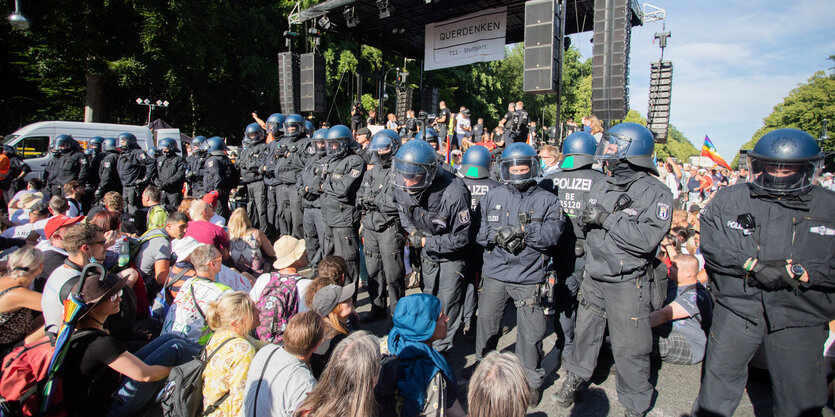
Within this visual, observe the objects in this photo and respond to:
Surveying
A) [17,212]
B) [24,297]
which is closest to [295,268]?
[24,297]

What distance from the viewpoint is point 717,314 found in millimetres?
2959

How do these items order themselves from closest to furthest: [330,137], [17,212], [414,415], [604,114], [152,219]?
[414,415], [152,219], [330,137], [17,212], [604,114]

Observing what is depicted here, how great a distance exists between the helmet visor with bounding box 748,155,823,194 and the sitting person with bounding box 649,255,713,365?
1.65 m

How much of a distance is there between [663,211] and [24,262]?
4828 millimetres

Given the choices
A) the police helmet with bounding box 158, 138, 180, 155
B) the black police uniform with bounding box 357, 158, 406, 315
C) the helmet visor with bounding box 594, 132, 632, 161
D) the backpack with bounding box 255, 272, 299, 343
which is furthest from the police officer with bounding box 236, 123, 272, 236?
the helmet visor with bounding box 594, 132, 632, 161

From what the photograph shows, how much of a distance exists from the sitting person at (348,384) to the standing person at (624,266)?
79.2 inches

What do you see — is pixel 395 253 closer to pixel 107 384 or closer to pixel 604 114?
pixel 107 384

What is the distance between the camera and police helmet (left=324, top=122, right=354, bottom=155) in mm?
6112

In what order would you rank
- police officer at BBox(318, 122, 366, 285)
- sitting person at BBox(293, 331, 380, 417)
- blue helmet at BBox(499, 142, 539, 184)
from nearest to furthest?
1. sitting person at BBox(293, 331, 380, 417)
2. blue helmet at BBox(499, 142, 539, 184)
3. police officer at BBox(318, 122, 366, 285)

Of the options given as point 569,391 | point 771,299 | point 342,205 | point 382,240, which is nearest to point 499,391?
point 569,391

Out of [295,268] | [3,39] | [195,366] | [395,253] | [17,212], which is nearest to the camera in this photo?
[195,366]

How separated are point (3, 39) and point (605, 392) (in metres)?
30.8

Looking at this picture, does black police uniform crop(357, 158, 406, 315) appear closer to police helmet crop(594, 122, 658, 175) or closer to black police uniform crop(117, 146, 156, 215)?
police helmet crop(594, 122, 658, 175)

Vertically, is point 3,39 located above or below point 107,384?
above
